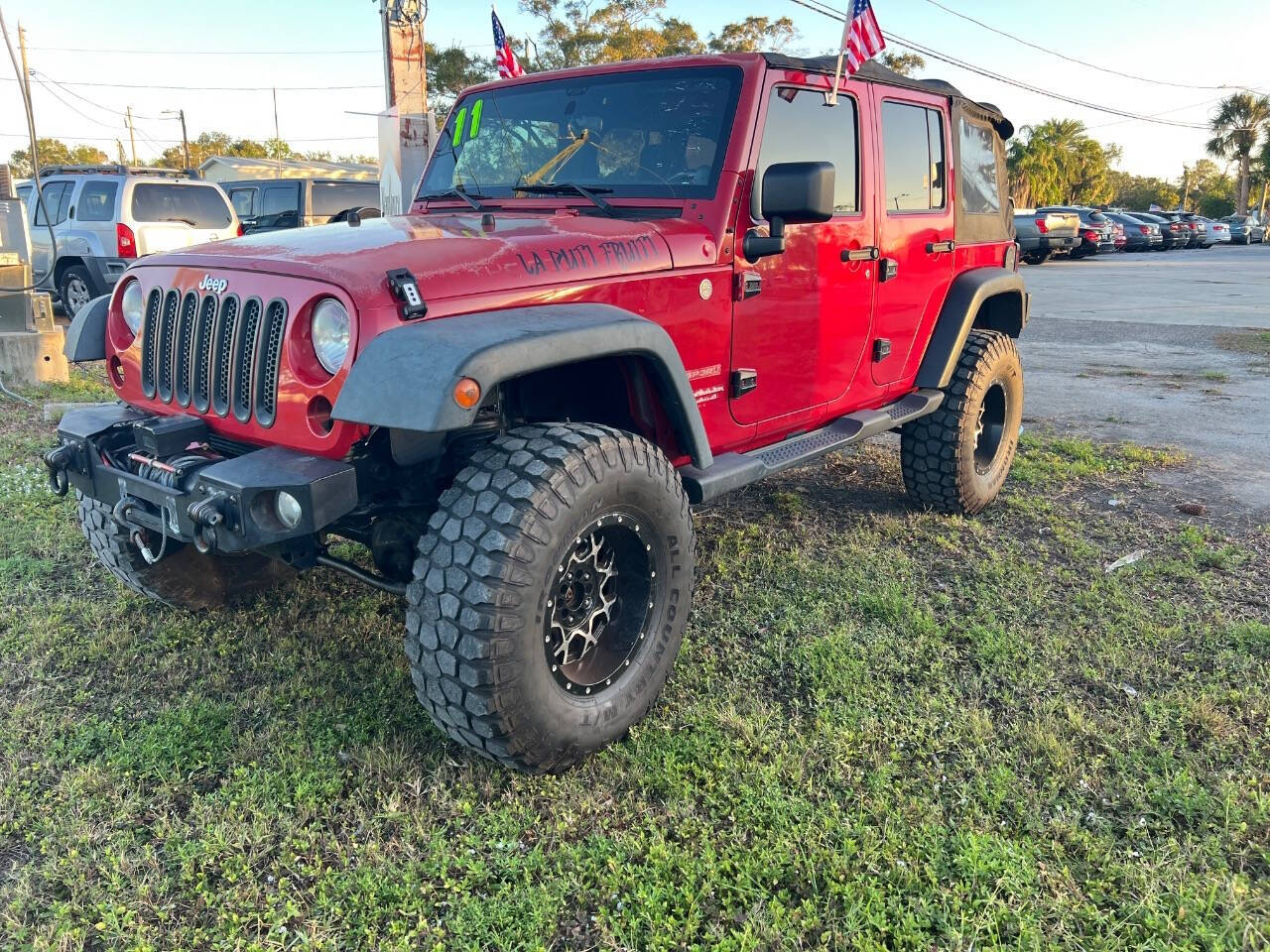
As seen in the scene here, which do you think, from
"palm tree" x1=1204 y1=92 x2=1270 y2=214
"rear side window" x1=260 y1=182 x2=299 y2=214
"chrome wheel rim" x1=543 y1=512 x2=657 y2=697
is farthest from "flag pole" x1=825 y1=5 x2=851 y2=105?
"palm tree" x1=1204 y1=92 x2=1270 y2=214

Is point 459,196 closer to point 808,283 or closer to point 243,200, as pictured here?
point 808,283

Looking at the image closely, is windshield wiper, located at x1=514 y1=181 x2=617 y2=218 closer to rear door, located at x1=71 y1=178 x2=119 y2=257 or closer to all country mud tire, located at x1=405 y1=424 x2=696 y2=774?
all country mud tire, located at x1=405 y1=424 x2=696 y2=774

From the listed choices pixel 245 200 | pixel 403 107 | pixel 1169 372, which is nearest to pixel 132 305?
pixel 403 107

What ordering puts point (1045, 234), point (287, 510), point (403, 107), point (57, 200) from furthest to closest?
point (1045, 234) < point (57, 200) < point (403, 107) < point (287, 510)

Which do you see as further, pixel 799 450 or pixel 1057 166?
pixel 1057 166

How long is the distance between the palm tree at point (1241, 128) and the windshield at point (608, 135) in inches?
2693

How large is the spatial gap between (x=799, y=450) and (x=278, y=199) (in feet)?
37.5

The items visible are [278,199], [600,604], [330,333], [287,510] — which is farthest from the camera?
[278,199]

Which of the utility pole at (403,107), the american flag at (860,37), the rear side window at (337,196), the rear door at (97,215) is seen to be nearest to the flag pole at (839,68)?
the american flag at (860,37)

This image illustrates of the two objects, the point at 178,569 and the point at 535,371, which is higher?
the point at 535,371

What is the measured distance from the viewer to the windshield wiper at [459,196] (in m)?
3.59

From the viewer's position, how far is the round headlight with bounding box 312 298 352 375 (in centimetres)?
245

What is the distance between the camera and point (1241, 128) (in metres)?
57.9

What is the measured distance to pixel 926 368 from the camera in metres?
4.57
